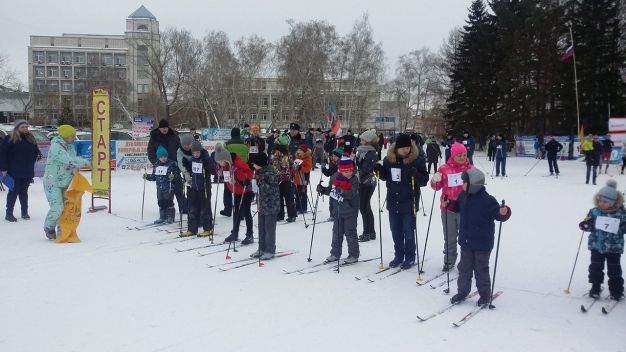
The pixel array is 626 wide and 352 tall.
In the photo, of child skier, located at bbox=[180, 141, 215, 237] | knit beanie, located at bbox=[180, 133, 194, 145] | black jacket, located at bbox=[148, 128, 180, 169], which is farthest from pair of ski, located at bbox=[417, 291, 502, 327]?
black jacket, located at bbox=[148, 128, 180, 169]

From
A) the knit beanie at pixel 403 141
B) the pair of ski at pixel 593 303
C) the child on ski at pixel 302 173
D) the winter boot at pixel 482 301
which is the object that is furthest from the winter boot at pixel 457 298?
the child on ski at pixel 302 173

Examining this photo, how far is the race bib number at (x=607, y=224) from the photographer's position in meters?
5.29

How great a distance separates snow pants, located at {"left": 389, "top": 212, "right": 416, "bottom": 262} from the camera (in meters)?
6.64

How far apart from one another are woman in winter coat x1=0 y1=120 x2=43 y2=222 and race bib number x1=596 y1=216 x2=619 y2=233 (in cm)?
987

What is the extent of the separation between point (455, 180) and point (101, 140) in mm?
8461

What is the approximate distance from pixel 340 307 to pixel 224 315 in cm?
122

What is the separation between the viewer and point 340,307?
528 cm

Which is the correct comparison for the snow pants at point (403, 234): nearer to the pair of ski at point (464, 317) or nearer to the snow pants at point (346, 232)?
the snow pants at point (346, 232)

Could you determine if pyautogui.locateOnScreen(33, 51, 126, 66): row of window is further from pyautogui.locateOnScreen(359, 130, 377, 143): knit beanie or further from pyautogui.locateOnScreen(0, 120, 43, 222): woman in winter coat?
pyautogui.locateOnScreen(359, 130, 377, 143): knit beanie

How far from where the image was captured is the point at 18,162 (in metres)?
9.80

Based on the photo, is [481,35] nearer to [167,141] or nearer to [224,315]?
[167,141]

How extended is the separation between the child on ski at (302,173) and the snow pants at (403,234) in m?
3.78

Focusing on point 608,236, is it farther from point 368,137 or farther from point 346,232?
point 368,137

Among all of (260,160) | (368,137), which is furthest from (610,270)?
(260,160)
